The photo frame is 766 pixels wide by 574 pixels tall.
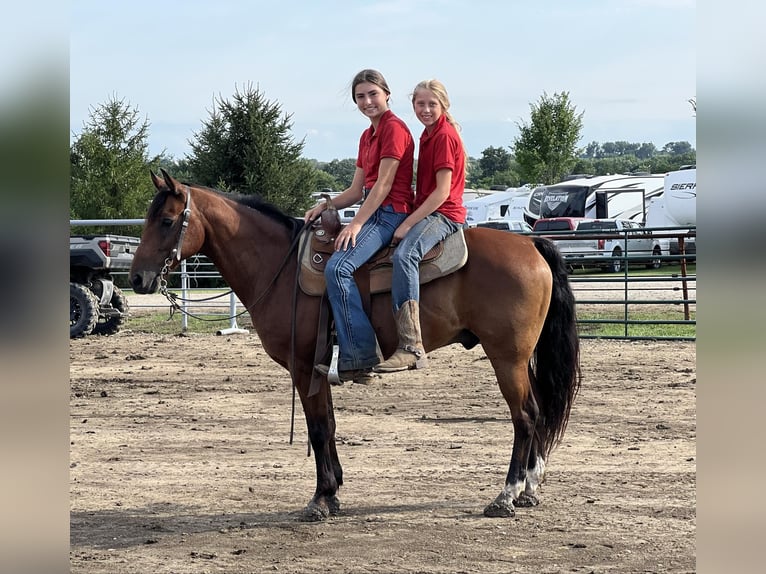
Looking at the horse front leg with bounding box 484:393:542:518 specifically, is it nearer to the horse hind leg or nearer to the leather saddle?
the horse hind leg

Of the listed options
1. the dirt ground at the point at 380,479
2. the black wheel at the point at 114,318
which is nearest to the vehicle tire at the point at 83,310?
the black wheel at the point at 114,318

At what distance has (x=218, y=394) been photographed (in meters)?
8.74

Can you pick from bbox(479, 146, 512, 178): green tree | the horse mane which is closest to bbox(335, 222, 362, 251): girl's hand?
the horse mane

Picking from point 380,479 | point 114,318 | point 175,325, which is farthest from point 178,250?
point 175,325

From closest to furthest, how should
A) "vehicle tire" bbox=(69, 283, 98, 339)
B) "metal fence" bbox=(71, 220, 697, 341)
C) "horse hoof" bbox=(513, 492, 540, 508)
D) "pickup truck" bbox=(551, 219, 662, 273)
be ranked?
"horse hoof" bbox=(513, 492, 540, 508) < "metal fence" bbox=(71, 220, 697, 341) < "vehicle tire" bbox=(69, 283, 98, 339) < "pickup truck" bbox=(551, 219, 662, 273)

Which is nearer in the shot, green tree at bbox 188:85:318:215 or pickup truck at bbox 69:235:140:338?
pickup truck at bbox 69:235:140:338

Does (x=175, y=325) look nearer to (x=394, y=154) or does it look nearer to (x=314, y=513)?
(x=314, y=513)

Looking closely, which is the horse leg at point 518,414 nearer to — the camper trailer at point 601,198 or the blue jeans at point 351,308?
the blue jeans at point 351,308

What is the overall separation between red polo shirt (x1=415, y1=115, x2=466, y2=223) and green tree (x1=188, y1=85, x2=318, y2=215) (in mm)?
22866

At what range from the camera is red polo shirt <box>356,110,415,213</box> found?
4742 mm

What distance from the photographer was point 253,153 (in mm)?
27734

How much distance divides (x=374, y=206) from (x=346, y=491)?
1.84 metres
